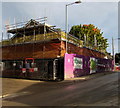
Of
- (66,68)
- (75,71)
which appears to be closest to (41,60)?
(66,68)

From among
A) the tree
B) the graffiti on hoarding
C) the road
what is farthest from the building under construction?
the tree


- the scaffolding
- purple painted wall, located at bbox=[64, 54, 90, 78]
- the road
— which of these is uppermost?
the scaffolding

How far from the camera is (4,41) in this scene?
23922mm

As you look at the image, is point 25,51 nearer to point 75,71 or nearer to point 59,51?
point 59,51

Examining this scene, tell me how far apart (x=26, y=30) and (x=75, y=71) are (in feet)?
32.7

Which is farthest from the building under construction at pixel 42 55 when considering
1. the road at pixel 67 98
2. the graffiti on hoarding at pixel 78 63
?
the road at pixel 67 98

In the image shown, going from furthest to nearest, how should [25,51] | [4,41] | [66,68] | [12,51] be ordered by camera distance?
[4,41]
[12,51]
[25,51]
[66,68]

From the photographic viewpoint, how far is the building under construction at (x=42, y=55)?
1848cm

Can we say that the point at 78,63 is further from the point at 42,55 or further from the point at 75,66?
the point at 42,55

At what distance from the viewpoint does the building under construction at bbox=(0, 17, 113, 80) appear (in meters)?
18.5

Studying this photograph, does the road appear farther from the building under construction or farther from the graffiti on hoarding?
the graffiti on hoarding

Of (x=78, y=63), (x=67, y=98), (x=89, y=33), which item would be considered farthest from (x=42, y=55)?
(x=89, y=33)

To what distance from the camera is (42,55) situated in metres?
19.5

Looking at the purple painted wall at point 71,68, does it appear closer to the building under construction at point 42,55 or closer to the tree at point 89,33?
the building under construction at point 42,55
